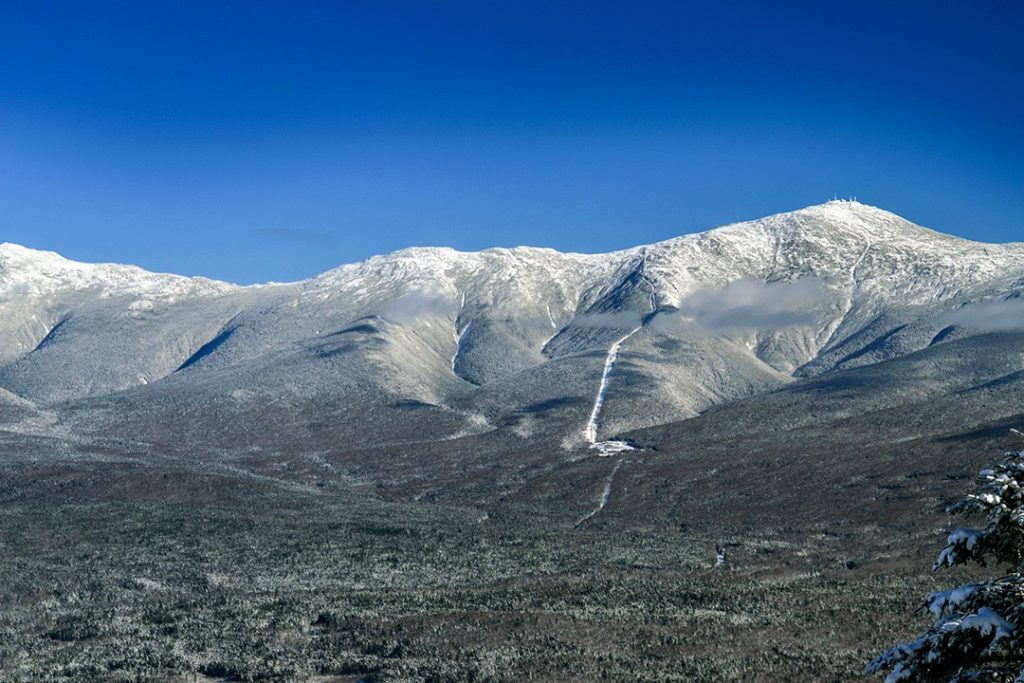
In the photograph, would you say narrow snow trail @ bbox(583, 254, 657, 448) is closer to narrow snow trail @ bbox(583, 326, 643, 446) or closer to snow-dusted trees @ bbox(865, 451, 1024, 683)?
narrow snow trail @ bbox(583, 326, 643, 446)

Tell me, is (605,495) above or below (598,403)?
below

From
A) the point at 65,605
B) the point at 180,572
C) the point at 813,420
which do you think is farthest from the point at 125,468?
the point at 813,420

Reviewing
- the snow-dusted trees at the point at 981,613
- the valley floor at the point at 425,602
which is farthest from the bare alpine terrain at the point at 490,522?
the snow-dusted trees at the point at 981,613

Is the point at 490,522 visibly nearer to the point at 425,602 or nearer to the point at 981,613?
the point at 425,602

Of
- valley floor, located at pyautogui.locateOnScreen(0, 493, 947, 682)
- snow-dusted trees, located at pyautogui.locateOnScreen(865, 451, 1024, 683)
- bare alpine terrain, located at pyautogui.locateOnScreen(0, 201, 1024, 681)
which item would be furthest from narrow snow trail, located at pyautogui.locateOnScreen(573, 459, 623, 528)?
snow-dusted trees, located at pyautogui.locateOnScreen(865, 451, 1024, 683)

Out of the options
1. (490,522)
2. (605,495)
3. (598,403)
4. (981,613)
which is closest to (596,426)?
(598,403)

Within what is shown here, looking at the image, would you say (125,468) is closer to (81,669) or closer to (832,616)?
(81,669)
